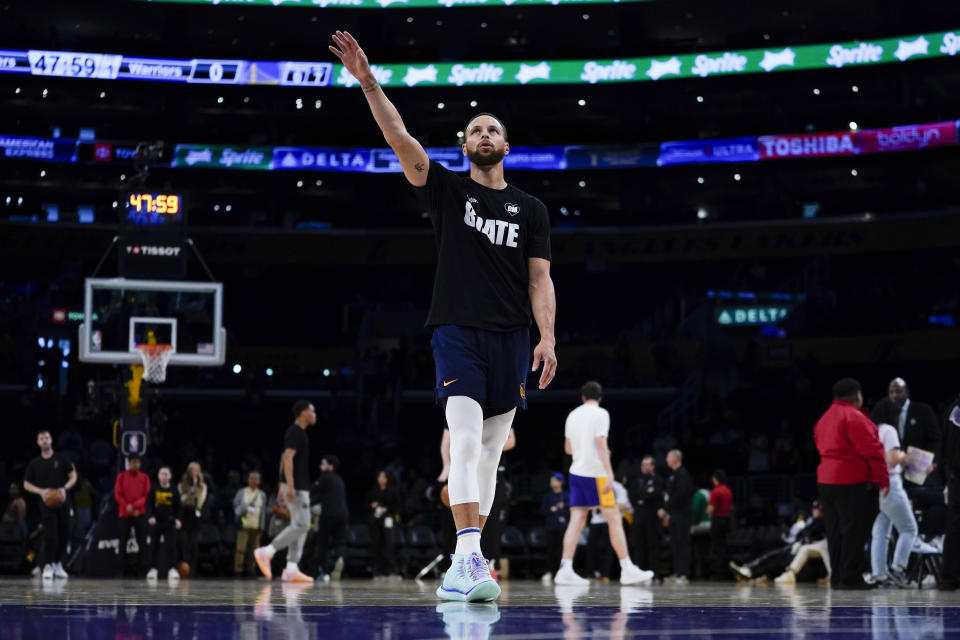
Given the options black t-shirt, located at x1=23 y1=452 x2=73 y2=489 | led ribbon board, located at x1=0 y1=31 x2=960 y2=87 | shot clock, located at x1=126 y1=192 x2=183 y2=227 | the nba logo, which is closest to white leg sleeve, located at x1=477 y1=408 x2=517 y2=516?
black t-shirt, located at x1=23 y1=452 x2=73 y2=489

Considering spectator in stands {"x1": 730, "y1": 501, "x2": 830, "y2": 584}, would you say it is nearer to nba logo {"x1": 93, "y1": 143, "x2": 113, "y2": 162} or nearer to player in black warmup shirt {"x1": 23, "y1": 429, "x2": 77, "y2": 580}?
player in black warmup shirt {"x1": 23, "y1": 429, "x2": 77, "y2": 580}

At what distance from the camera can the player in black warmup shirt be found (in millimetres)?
15641

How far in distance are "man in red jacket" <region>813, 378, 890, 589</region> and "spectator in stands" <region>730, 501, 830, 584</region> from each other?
5.89 meters

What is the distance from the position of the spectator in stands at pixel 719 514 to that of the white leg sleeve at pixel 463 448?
15.0m

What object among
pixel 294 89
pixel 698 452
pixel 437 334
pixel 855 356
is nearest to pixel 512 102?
pixel 294 89

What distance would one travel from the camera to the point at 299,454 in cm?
1420

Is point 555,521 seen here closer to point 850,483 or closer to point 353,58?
point 850,483

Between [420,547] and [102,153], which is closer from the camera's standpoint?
[420,547]

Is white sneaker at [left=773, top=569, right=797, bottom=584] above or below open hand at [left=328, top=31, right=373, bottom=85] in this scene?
below

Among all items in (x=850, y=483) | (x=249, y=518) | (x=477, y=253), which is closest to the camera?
(x=477, y=253)

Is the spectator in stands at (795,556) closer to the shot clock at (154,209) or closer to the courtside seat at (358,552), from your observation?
the courtside seat at (358,552)

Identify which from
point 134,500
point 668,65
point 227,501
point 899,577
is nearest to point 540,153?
point 668,65

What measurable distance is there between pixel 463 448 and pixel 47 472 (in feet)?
38.5

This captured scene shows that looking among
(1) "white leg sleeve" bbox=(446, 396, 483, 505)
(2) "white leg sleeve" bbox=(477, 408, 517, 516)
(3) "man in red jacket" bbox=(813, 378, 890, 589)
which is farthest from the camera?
(3) "man in red jacket" bbox=(813, 378, 890, 589)
